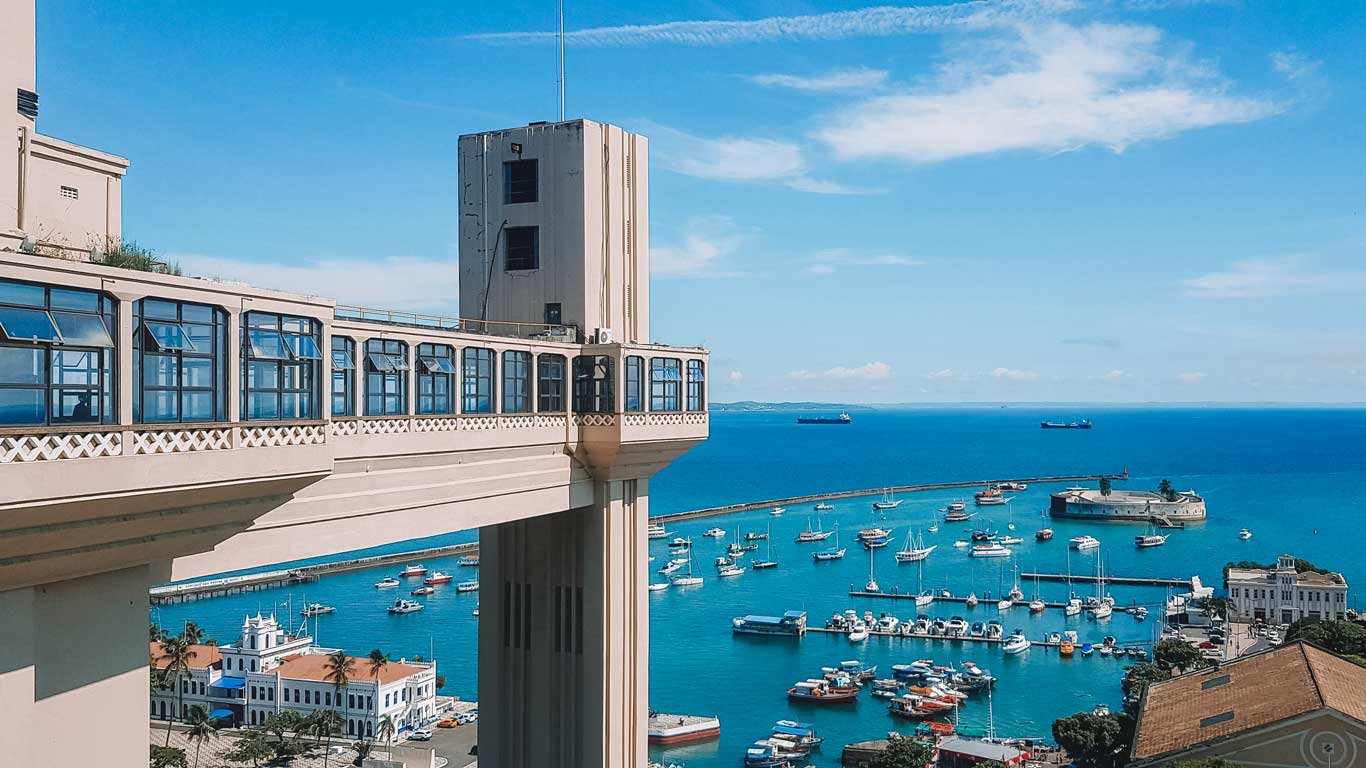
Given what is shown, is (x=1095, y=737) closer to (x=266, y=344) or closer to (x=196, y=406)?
(x=266, y=344)

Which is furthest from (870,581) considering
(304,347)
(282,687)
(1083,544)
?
(304,347)

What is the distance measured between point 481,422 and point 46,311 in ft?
28.6

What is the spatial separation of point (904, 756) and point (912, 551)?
247 feet

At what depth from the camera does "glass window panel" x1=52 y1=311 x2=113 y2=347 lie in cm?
959

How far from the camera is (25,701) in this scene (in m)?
10.4

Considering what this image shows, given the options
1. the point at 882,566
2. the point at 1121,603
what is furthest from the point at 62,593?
the point at 882,566

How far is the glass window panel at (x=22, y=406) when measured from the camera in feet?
29.7

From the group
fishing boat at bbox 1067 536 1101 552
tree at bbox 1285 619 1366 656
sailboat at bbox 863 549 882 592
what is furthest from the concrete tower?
fishing boat at bbox 1067 536 1101 552

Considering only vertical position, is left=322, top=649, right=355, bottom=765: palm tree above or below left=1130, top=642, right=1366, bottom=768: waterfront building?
below

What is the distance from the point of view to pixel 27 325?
9.28 m

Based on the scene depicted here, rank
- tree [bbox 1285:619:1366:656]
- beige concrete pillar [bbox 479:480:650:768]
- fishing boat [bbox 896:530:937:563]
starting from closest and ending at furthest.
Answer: beige concrete pillar [bbox 479:480:650:768]
tree [bbox 1285:619:1366:656]
fishing boat [bbox 896:530:937:563]

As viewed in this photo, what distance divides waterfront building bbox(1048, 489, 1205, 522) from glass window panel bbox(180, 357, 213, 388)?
14908 centimetres

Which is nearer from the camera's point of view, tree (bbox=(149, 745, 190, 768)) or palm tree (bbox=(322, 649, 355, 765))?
tree (bbox=(149, 745, 190, 768))

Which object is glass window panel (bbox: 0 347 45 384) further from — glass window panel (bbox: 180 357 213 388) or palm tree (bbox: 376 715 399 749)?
palm tree (bbox: 376 715 399 749)
